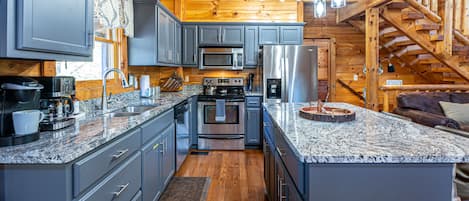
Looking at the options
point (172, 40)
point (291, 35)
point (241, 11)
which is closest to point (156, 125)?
point (172, 40)

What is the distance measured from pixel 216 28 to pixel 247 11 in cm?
85

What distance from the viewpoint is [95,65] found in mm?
3189

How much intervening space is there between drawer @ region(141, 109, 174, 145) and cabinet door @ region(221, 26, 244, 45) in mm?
2364

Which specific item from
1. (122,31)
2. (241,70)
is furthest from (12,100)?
(241,70)

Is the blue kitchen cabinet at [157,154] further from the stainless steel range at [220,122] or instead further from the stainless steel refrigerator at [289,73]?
the stainless steel refrigerator at [289,73]

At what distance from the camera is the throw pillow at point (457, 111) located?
4320 millimetres

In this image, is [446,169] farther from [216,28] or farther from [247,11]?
[247,11]

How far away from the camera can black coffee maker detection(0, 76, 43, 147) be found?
145 cm

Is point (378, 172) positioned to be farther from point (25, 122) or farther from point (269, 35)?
point (269, 35)

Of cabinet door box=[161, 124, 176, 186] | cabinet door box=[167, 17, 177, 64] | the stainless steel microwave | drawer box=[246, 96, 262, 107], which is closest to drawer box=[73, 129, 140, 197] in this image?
→ cabinet door box=[161, 124, 176, 186]

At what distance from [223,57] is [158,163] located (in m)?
2.90

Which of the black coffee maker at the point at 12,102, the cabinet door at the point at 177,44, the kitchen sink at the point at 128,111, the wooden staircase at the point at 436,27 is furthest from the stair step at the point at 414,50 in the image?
the black coffee maker at the point at 12,102

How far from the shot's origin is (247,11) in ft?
19.5

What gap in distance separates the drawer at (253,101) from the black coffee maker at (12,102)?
147 inches
